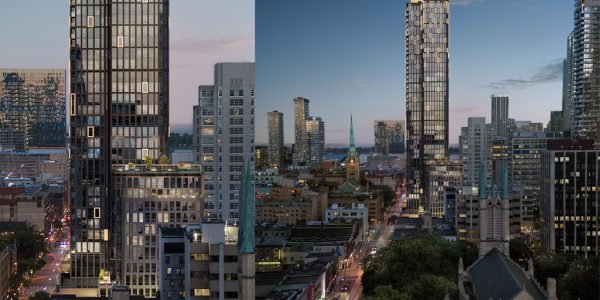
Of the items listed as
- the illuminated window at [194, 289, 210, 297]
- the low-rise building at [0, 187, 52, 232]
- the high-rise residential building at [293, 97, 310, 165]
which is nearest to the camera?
the illuminated window at [194, 289, 210, 297]

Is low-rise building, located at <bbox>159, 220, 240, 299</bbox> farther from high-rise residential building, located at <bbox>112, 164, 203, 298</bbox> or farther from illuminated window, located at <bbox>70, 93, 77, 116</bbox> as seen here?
illuminated window, located at <bbox>70, 93, 77, 116</bbox>

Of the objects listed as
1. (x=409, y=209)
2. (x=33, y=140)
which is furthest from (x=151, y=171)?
(x=33, y=140)

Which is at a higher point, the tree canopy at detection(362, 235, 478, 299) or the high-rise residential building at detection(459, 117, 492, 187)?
the high-rise residential building at detection(459, 117, 492, 187)

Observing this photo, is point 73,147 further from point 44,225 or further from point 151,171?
point 44,225

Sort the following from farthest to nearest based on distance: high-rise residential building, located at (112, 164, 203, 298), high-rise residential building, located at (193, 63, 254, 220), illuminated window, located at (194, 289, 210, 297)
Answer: high-rise residential building, located at (193, 63, 254, 220), high-rise residential building, located at (112, 164, 203, 298), illuminated window, located at (194, 289, 210, 297)

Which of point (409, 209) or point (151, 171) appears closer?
point (151, 171)

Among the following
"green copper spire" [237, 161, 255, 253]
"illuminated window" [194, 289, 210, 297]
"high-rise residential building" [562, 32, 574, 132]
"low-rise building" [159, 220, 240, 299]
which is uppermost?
"high-rise residential building" [562, 32, 574, 132]

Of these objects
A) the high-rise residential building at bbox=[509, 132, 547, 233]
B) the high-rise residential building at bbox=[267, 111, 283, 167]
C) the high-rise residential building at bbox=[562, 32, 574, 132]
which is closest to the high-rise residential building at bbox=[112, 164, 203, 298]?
the high-rise residential building at bbox=[509, 132, 547, 233]
